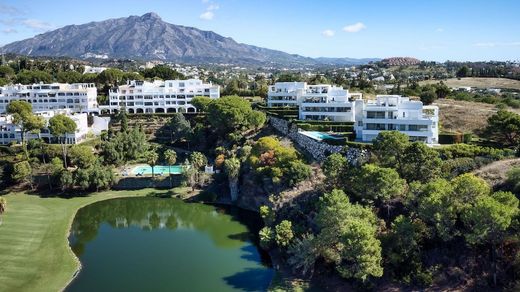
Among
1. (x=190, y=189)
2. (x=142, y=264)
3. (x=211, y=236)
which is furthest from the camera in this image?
(x=190, y=189)

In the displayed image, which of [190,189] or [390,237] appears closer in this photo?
[390,237]

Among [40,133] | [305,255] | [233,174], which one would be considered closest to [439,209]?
[305,255]

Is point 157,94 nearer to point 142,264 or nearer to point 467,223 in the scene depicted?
point 142,264

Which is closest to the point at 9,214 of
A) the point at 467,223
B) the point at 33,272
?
the point at 33,272

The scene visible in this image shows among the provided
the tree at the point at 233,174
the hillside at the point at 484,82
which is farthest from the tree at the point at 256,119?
the hillside at the point at 484,82

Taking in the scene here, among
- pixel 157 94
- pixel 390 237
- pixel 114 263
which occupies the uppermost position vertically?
pixel 157 94

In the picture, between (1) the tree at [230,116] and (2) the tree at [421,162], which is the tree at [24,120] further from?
(2) the tree at [421,162]
